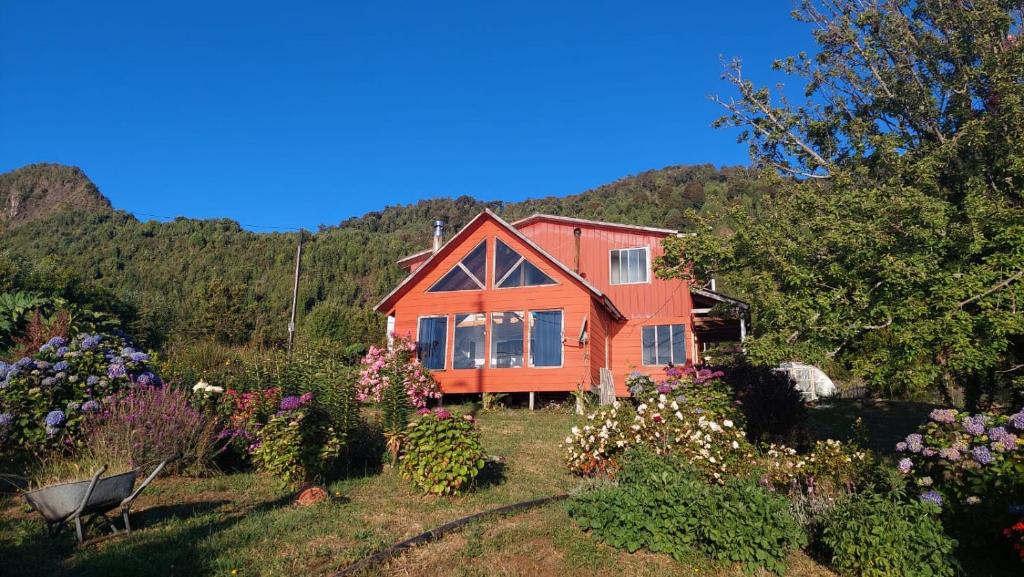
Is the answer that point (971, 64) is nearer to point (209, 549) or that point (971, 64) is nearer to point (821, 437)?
point (821, 437)

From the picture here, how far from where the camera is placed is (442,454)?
26.2 ft

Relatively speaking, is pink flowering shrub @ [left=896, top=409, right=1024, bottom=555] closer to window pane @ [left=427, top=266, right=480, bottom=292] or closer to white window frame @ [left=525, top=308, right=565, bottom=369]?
white window frame @ [left=525, top=308, right=565, bottom=369]

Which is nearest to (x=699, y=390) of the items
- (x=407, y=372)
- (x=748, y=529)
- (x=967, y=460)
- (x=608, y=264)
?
(x=967, y=460)

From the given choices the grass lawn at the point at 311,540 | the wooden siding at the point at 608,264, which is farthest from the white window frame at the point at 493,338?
the grass lawn at the point at 311,540

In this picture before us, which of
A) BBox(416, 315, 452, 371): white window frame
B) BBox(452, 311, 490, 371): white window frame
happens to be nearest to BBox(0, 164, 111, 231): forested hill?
BBox(416, 315, 452, 371): white window frame

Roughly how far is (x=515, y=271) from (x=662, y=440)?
11.5 metres

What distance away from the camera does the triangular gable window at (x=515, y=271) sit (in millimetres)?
19516

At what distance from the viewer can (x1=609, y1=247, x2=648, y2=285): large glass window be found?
73.5ft

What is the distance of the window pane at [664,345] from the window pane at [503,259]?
5798 mm

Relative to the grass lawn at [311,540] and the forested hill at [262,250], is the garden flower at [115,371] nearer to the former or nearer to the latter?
the grass lawn at [311,540]

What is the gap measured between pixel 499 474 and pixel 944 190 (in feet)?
33.1

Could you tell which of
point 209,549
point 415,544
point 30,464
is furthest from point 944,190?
point 30,464

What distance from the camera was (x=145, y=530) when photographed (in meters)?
6.21

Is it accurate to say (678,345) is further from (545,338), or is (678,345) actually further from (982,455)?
(982,455)
